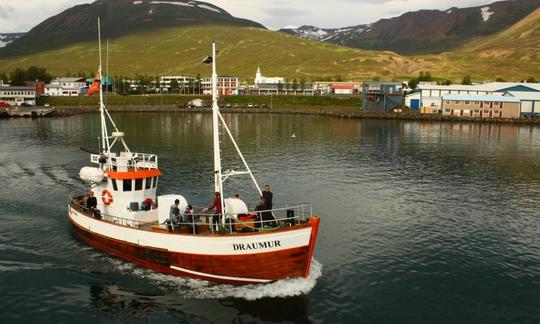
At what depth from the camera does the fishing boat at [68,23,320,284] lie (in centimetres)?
2489

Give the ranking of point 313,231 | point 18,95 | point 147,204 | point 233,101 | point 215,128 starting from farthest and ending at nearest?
1. point 233,101
2. point 18,95
3. point 147,204
4. point 215,128
5. point 313,231

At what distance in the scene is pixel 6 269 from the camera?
29.1 metres

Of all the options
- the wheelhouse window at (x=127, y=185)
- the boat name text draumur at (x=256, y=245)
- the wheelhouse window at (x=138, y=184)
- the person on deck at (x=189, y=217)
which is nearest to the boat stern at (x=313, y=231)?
the boat name text draumur at (x=256, y=245)

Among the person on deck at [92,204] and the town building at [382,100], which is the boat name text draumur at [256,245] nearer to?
the person on deck at [92,204]

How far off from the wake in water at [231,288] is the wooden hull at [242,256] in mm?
331

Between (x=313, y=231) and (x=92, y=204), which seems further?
(x=92, y=204)

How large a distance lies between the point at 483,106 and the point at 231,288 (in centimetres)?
13549

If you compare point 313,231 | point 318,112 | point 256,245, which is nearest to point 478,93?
point 318,112

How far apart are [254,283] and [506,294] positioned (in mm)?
14695

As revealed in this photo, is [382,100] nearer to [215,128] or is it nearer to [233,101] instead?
[233,101]

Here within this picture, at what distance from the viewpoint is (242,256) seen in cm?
2516

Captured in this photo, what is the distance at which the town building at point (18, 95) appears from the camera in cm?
16925

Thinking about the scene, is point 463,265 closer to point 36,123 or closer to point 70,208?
point 70,208

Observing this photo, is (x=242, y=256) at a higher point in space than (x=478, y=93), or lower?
lower
